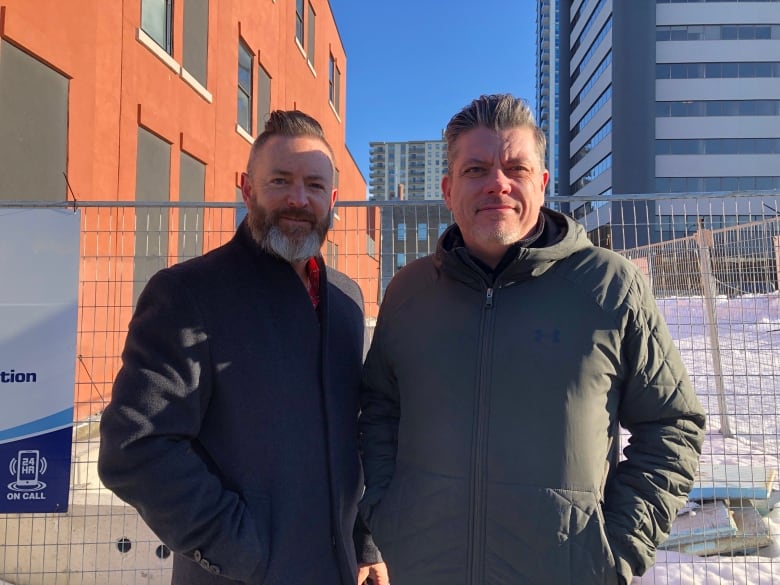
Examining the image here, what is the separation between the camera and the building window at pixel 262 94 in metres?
12.6

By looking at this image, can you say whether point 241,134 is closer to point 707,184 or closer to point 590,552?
point 590,552

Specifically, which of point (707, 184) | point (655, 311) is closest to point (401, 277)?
point (655, 311)

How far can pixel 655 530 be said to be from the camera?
1.63 m

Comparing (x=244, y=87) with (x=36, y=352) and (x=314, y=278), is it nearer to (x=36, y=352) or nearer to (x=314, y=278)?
(x=36, y=352)

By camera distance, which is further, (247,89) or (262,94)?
(262,94)

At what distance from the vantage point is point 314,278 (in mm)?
2223

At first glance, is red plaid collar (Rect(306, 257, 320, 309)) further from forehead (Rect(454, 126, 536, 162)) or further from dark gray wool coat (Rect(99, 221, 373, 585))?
forehead (Rect(454, 126, 536, 162))

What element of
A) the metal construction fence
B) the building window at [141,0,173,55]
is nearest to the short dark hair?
the metal construction fence

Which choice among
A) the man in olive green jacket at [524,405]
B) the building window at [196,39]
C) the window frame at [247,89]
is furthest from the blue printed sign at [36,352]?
the window frame at [247,89]

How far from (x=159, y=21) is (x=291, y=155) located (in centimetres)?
769

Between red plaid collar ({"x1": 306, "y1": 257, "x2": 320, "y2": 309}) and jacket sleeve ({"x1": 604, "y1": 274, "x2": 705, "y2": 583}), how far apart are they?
1.08 m

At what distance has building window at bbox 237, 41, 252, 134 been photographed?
38.2 ft

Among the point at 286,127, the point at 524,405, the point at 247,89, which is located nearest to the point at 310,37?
the point at 247,89

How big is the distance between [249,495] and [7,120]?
517 centimetres
